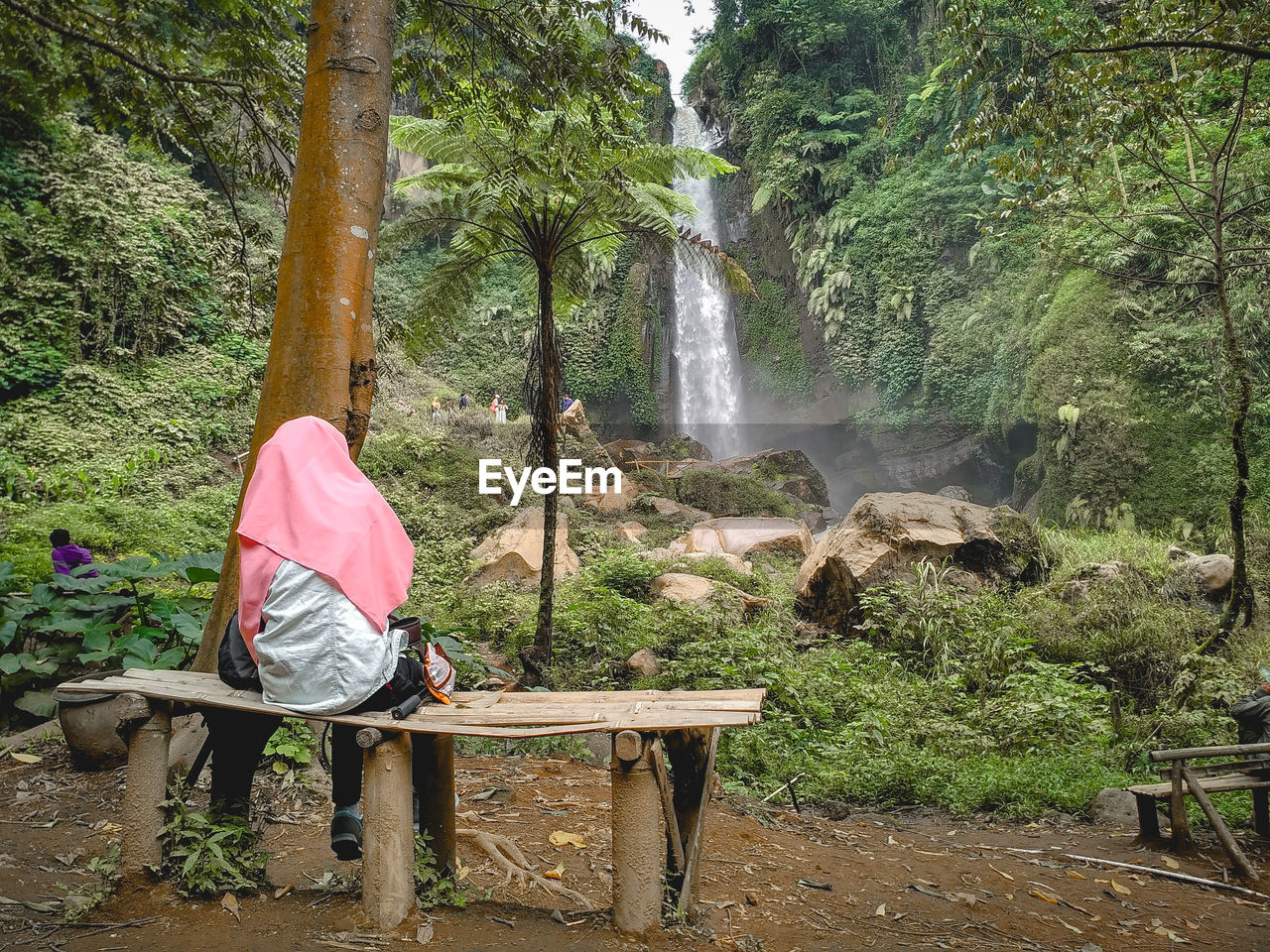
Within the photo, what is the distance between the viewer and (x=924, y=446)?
2308 cm

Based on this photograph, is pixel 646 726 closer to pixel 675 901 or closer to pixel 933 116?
pixel 675 901

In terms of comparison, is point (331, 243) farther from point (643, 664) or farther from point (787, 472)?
point (787, 472)

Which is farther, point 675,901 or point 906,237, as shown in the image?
point 906,237

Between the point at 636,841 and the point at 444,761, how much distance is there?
0.73m

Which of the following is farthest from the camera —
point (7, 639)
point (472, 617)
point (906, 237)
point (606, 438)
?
point (606, 438)

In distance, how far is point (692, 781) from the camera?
2.69m

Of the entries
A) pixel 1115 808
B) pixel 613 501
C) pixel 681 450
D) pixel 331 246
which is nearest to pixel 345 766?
pixel 331 246

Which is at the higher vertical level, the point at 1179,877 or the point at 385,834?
the point at 385,834

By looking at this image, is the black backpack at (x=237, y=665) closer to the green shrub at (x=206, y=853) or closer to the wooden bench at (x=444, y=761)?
the wooden bench at (x=444, y=761)

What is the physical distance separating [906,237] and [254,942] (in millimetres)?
24498

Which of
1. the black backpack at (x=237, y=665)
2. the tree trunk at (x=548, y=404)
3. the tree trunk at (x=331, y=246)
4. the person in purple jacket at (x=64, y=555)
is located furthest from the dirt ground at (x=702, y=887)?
the tree trunk at (x=548, y=404)

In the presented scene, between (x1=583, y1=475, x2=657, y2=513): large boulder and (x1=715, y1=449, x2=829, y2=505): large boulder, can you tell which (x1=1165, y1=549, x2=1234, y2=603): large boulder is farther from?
(x1=715, y1=449, x2=829, y2=505): large boulder

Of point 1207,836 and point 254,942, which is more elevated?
point 254,942

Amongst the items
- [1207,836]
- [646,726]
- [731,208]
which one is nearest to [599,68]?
Result: [646,726]
